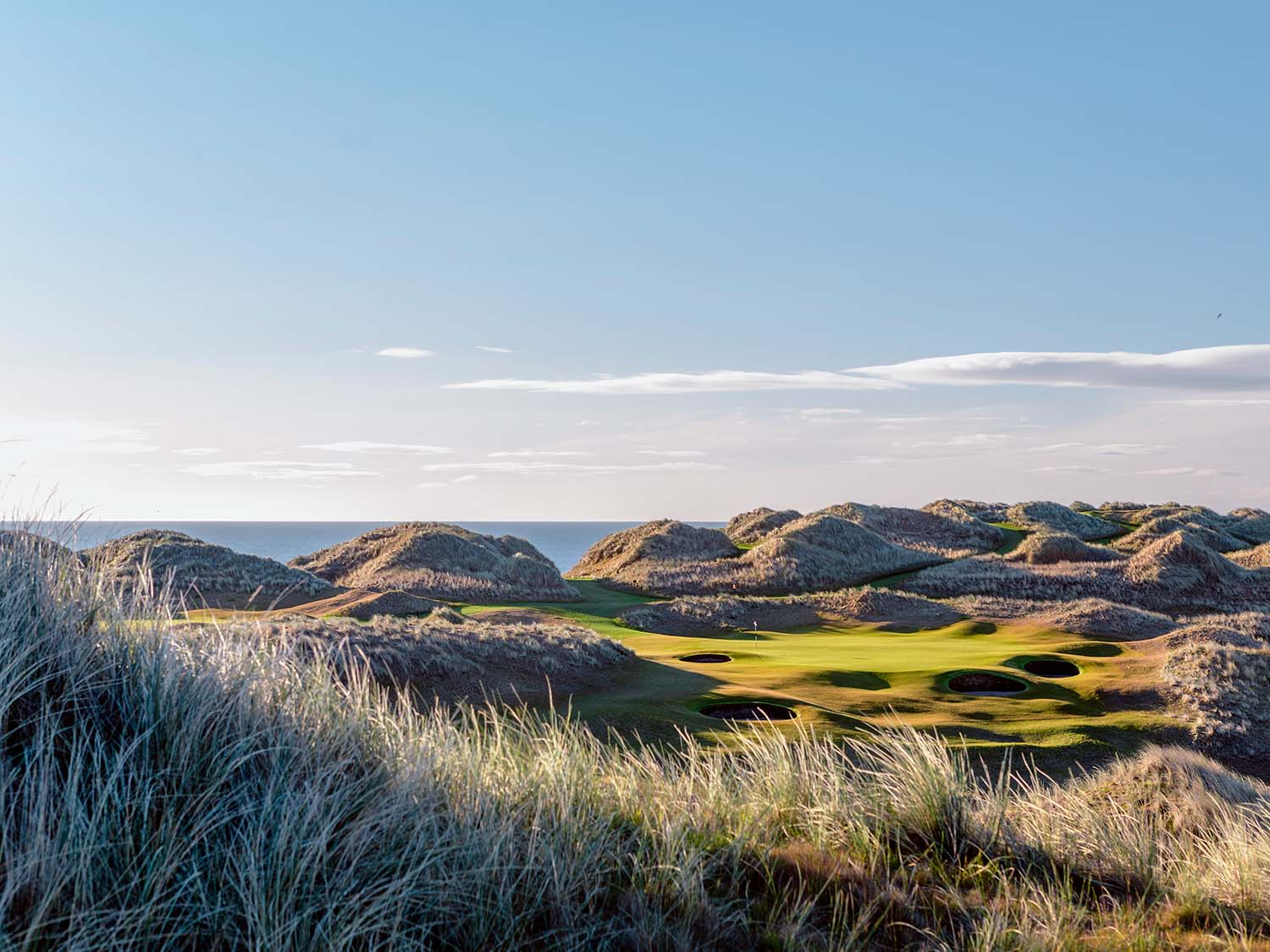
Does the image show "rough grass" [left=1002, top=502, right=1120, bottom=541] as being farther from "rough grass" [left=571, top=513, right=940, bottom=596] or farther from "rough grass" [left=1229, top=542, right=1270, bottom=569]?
"rough grass" [left=571, top=513, right=940, bottom=596]

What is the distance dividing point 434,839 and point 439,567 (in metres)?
26.8

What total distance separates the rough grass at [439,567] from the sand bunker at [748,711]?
15410mm

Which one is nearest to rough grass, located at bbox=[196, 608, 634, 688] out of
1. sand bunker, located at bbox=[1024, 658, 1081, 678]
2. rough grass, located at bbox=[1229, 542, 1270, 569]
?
sand bunker, located at bbox=[1024, 658, 1081, 678]

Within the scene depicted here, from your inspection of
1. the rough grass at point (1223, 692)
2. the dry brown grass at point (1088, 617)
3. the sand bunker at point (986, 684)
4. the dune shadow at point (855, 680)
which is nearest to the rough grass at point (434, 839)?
the dune shadow at point (855, 680)

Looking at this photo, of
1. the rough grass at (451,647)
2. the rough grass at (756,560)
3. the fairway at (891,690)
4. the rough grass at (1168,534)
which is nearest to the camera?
the rough grass at (451,647)

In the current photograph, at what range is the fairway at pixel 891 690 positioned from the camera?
12.0m

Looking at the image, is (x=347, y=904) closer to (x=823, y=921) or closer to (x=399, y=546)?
(x=823, y=921)

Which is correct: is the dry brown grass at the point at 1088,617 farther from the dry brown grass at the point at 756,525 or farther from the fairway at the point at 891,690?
the dry brown grass at the point at 756,525

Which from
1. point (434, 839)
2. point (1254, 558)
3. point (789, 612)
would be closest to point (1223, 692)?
point (789, 612)

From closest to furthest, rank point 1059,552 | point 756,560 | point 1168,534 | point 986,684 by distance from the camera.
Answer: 1. point 986,684
2. point 756,560
3. point 1059,552
4. point 1168,534

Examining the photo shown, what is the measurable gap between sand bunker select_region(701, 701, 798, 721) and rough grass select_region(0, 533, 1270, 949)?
581 centimetres

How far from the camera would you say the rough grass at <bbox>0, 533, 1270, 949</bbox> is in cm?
397

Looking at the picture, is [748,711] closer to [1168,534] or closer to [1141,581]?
[1141,581]

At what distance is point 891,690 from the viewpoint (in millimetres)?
14102
